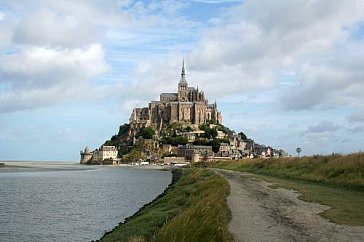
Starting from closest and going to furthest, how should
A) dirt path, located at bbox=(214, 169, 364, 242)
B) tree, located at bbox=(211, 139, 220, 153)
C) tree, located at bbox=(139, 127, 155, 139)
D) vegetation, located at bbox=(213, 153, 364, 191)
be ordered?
1. dirt path, located at bbox=(214, 169, 364, 242)
2. vegetation, located at bbox=(213, 153, 364, 191)
3. tree, located at bbox=(211, 139, 220, 153)
4. tree, located at bbox=(139, 127, 155, 139)

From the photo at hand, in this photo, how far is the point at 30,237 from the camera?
59.3 feet

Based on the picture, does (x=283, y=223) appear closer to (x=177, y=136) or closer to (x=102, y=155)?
(x=177, y=136)

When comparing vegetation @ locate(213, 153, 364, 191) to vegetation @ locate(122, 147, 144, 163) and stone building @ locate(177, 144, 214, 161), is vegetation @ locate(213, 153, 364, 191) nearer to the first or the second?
stone building @ locate(177, 144, 214, 161)

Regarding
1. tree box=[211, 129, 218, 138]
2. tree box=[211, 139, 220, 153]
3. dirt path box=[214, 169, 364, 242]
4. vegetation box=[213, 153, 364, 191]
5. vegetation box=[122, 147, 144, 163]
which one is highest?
tree box=[211, 129, 218, 138]

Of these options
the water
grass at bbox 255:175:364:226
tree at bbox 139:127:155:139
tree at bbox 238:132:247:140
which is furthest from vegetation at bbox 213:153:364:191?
tree at bbox 238:132:247:140

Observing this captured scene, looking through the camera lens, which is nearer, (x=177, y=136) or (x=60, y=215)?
(x=60, y=215)

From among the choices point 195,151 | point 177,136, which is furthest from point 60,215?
point 177,136

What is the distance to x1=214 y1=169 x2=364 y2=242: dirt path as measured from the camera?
920cm

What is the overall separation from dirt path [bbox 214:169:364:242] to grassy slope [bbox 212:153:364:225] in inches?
22.9

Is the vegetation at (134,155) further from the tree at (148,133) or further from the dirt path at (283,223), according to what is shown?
the dirt path at (283,223)

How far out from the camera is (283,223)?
11086 millimetres

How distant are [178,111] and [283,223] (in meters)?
151

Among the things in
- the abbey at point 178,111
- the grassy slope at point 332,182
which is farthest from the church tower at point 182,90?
the grassy slope at point 332,182

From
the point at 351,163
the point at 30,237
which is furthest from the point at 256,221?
the point at 351,163
